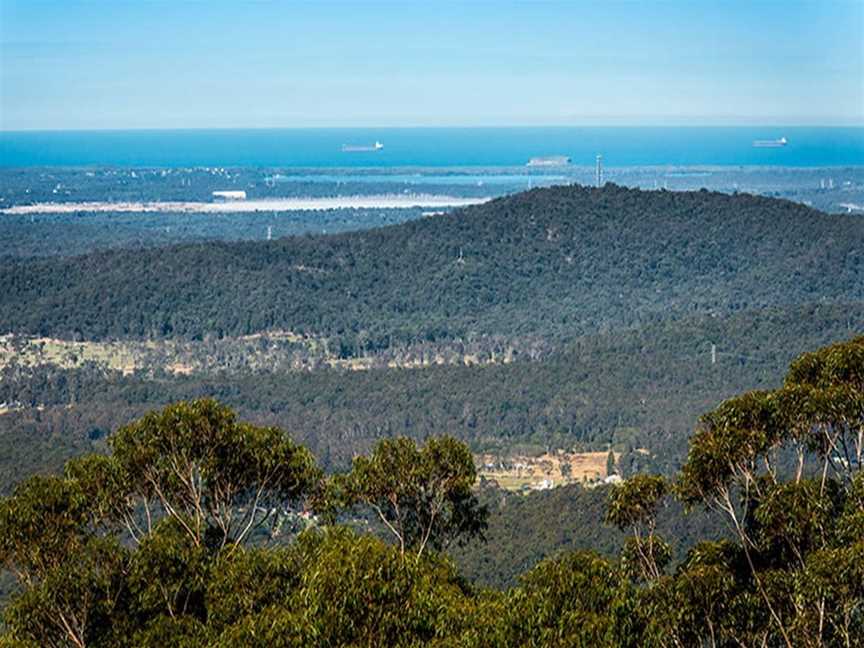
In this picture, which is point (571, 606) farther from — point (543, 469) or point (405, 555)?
point (543, 469)

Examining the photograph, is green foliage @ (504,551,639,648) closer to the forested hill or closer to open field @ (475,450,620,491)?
open field @ (475,450,620,491)

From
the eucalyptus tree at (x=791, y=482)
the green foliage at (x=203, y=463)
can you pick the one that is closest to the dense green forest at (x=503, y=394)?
the green foliage at (x=203, y=463)

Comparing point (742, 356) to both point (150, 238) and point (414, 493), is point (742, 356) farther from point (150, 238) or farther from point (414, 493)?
point (150, 238)

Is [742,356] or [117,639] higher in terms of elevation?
[117,639]

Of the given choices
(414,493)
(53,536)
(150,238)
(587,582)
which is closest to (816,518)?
(587,582)

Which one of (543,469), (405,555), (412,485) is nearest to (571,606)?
(405,555)

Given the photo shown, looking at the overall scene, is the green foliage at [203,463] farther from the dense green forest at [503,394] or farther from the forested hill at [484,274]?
the forested hill at [484,274]
